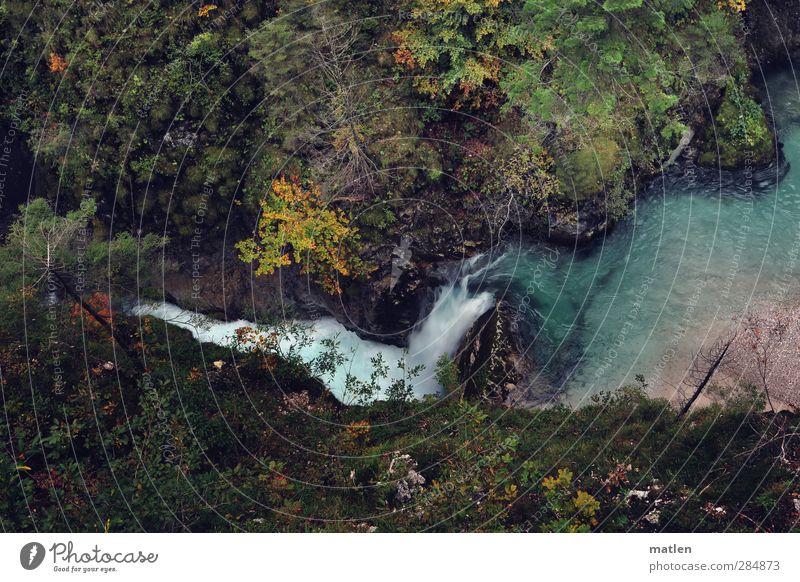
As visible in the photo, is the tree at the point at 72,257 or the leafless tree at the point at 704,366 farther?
the leafless tree at the point at 704,366

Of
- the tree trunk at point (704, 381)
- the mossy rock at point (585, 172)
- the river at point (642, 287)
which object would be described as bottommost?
the tree trunk at point (704, 381)

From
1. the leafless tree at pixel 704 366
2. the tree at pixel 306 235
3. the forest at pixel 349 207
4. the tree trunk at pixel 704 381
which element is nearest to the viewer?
the forest at pixel 349 207

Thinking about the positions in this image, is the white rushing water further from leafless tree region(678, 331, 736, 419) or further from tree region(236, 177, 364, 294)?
leafless tree region(678, 331, 736, 419)

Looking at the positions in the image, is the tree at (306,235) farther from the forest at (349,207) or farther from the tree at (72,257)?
the tree at (72,257)

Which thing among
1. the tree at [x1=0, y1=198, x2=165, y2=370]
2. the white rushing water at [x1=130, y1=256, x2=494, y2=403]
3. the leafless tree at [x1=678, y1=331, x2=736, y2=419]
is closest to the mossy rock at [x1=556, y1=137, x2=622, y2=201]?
the white rushing water at [x1=130, y1=256, x2=494, y2=403]

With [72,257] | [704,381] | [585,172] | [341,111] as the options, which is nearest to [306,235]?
[341,111]

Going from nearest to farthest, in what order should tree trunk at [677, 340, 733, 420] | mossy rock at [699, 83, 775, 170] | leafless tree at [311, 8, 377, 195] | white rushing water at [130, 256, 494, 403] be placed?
tree trunk at [677, 340, 733, 420] < leafless tree at [311, 8, 377, 195] < white rushing water at [130, 256, 494, 403] < mossy rock at [699, 83, 775, 170]

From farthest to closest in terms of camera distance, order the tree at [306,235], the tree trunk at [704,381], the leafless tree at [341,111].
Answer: the tree at [306,235], the leafless tree at [341,111], the tree trunk at [704,381]

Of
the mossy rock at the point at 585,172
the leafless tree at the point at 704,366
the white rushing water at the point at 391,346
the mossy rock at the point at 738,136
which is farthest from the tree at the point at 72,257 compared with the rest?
the mossy rock at the point at 738,136
